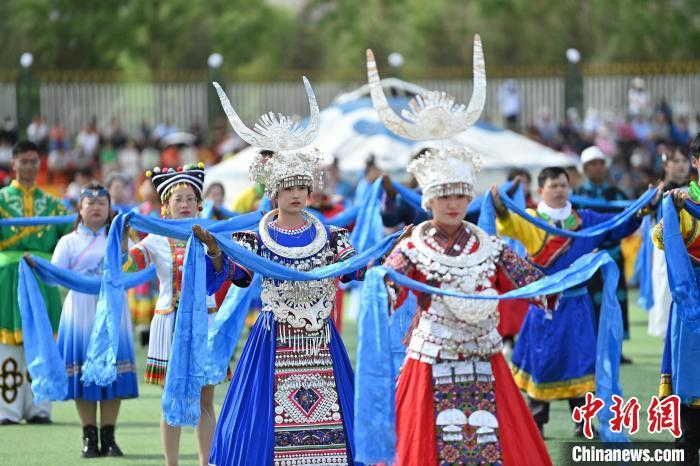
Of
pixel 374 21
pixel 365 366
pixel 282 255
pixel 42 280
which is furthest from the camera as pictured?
pixel 374 21

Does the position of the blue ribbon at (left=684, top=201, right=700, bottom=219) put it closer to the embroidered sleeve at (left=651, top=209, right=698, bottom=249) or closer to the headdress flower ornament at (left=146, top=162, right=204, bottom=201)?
the embroidered sleeve at (left=651, top=209, right=698, bottom=249)

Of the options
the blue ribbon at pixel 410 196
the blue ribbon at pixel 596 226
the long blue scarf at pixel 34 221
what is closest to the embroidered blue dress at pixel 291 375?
the blue ribbon at pixel 596 226

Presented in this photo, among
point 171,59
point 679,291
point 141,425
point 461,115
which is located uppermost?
point 171,59

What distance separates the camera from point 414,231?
21.5 feet

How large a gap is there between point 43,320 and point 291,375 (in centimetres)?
265

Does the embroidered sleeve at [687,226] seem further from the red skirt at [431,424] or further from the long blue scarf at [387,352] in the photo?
the red skirt at [431,424]

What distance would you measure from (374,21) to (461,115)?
140ft

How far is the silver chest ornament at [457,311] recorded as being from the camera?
20.8ft

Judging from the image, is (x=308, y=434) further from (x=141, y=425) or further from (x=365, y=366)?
(x=141, y=425)

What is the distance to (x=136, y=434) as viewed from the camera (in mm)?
9594

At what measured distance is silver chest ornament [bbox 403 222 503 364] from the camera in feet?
20.8

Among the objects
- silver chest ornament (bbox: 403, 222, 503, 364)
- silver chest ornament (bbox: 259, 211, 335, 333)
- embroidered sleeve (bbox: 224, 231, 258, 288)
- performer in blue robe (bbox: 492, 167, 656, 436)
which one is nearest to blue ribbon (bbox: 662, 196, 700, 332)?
silver chest ornament (bbox: 403, 222, 503, 364)

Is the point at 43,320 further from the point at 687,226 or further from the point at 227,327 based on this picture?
the point at 687,226

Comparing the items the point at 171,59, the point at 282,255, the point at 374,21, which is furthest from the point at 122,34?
the point at 282,255
